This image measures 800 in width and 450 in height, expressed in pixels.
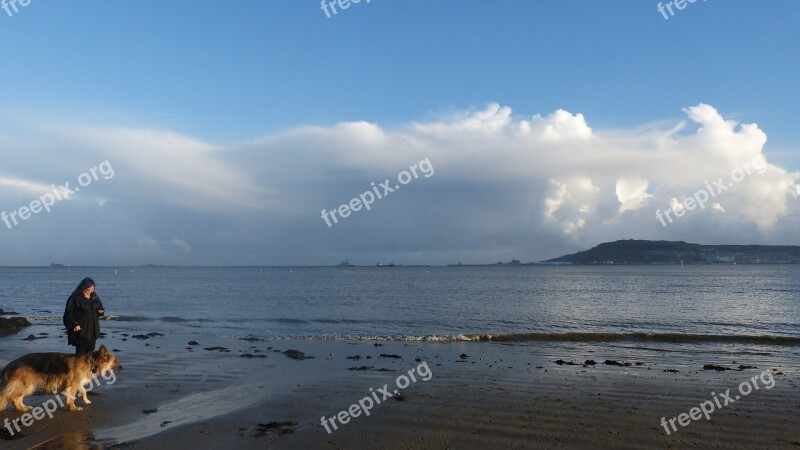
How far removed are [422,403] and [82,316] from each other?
7.51 meters

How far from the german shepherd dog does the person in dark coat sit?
0.57 m

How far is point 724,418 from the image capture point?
10398mm

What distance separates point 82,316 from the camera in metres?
11.1

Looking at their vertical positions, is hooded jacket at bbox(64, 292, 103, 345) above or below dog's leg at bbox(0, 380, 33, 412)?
above

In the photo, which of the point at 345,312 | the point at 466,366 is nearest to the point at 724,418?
the point at 466,366

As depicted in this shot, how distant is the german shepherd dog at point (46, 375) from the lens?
9703 millimetres

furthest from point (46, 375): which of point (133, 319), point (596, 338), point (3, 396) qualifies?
point (133, 319)

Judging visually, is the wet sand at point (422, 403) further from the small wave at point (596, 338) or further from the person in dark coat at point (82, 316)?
the small wave at point (596, 338)

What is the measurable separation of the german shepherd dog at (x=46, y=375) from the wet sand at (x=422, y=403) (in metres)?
0.37

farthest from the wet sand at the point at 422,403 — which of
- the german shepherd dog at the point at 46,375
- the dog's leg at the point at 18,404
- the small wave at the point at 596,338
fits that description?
the small wave at the point at 596,338

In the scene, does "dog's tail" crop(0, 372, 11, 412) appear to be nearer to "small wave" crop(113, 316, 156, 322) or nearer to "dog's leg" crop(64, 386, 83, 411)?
"dog's leg" crop(64, 386, 83, 411)

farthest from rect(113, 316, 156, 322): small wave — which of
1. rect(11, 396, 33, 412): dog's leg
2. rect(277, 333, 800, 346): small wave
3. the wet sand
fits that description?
rect(11, 396, 33, 412): dog's leg

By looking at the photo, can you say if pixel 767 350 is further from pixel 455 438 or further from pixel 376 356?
pixel 455 438

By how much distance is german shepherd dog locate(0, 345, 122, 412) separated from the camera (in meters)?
9.70
